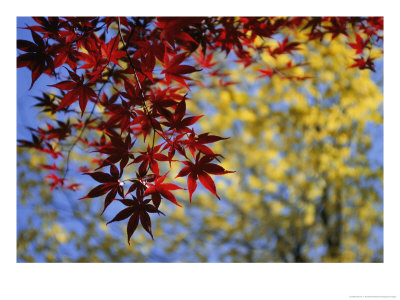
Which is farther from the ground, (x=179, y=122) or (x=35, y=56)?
(x=35, y=56)

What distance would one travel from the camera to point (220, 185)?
2.32 m

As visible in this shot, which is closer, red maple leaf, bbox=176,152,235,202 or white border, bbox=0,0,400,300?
red maple leaf, bbox=176,152,235,202

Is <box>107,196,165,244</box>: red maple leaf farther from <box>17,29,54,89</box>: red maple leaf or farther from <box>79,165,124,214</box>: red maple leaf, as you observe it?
<box>17,29,54,89</box>: red maple leaf

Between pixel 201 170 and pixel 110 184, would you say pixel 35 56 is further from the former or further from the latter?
pixel 201 170

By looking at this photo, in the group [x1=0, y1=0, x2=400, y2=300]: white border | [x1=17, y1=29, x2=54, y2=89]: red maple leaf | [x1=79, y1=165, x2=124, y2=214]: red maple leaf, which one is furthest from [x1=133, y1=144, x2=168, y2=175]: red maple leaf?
[x1=0, y1=0, x2=400, y2=300]: white border

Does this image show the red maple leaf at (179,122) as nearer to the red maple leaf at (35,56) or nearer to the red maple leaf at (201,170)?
the red maple leaf at (201,170)

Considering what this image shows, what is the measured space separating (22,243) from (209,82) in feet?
6.17

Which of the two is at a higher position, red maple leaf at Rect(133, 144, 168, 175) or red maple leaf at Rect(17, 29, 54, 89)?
red maple leaf at Rect(17, 29, 54, 89)
